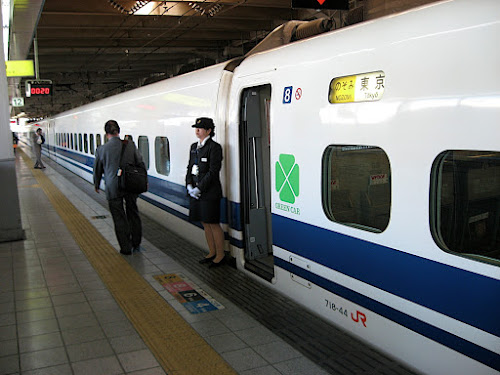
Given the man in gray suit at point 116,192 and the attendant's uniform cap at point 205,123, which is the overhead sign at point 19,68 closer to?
the man in gray suit at point 116,192

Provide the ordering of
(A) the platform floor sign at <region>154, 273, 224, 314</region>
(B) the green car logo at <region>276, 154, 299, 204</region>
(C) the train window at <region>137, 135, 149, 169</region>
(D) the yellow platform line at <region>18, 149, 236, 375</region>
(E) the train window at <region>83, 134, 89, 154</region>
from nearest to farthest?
(D) the yellow platform line at <region>18, 149, 236, 375</region>, (B) the green car logo at <region>276, 154, 299, 204</region>, (A) the platform floor sign at <region>154, 273, 224, 314</region>, (C) the train window at <region>137, 135, 149, 169</region>, (E) the train window at <region>83, 134, 89, 154</region>

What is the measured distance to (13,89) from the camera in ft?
75.0

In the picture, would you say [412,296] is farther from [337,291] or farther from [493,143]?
[493,143]

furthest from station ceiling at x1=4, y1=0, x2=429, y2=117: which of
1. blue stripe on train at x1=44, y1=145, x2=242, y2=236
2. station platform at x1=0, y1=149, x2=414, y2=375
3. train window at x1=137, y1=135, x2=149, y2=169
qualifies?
station platform at x1=0, y1=149, x2=414, y2=375

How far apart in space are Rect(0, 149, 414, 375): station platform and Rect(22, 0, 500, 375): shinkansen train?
25cm

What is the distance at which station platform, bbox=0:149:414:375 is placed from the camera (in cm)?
350

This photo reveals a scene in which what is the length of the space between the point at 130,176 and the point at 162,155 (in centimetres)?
156

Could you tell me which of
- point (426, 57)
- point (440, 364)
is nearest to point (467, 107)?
point (426, 57)

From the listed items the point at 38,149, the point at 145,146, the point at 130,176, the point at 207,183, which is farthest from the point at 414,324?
the point at 38,149

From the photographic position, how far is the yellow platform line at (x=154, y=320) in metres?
3.49

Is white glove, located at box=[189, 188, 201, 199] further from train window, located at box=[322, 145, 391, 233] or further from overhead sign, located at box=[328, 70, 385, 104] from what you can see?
overhead sign, located at box=[328, 70, 385, 104]

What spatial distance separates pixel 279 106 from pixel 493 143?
212 cm

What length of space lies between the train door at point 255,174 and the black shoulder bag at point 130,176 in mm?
1584

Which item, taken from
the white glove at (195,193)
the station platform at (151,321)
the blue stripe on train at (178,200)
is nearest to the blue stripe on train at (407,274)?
the station platform at (151,321)
